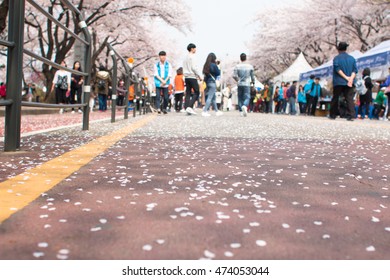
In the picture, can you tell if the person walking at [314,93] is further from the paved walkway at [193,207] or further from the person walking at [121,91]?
the paved walkway at [193,207]

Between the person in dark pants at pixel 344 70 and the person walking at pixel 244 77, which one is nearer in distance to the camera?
the person in dark pants at pixel 344 70

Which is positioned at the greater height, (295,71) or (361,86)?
(295,71)

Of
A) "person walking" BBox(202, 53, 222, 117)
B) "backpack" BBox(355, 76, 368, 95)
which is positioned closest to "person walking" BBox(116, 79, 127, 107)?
"person walking" BBox(202, 53, 222, 117)

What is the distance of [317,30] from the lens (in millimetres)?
35281

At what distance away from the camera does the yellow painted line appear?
1.83 m

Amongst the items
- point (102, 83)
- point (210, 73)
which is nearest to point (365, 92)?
point (210, 73)

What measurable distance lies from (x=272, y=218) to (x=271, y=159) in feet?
5.83

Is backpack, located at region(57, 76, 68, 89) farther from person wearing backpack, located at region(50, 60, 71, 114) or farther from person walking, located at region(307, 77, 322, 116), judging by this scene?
person walking, located at region(307, 77, 322, 116)

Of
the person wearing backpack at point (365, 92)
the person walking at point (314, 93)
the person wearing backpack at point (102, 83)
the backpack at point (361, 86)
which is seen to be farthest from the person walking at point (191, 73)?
the person walking at point (314, 93)

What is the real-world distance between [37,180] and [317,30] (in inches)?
1383

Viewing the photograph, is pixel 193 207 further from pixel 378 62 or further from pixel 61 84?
pixel 378 62

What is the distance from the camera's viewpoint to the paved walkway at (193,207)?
52.2 inches

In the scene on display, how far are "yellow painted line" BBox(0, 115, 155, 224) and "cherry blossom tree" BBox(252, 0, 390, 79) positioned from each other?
2329 centimetres

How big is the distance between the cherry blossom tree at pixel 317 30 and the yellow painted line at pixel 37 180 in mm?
23292
